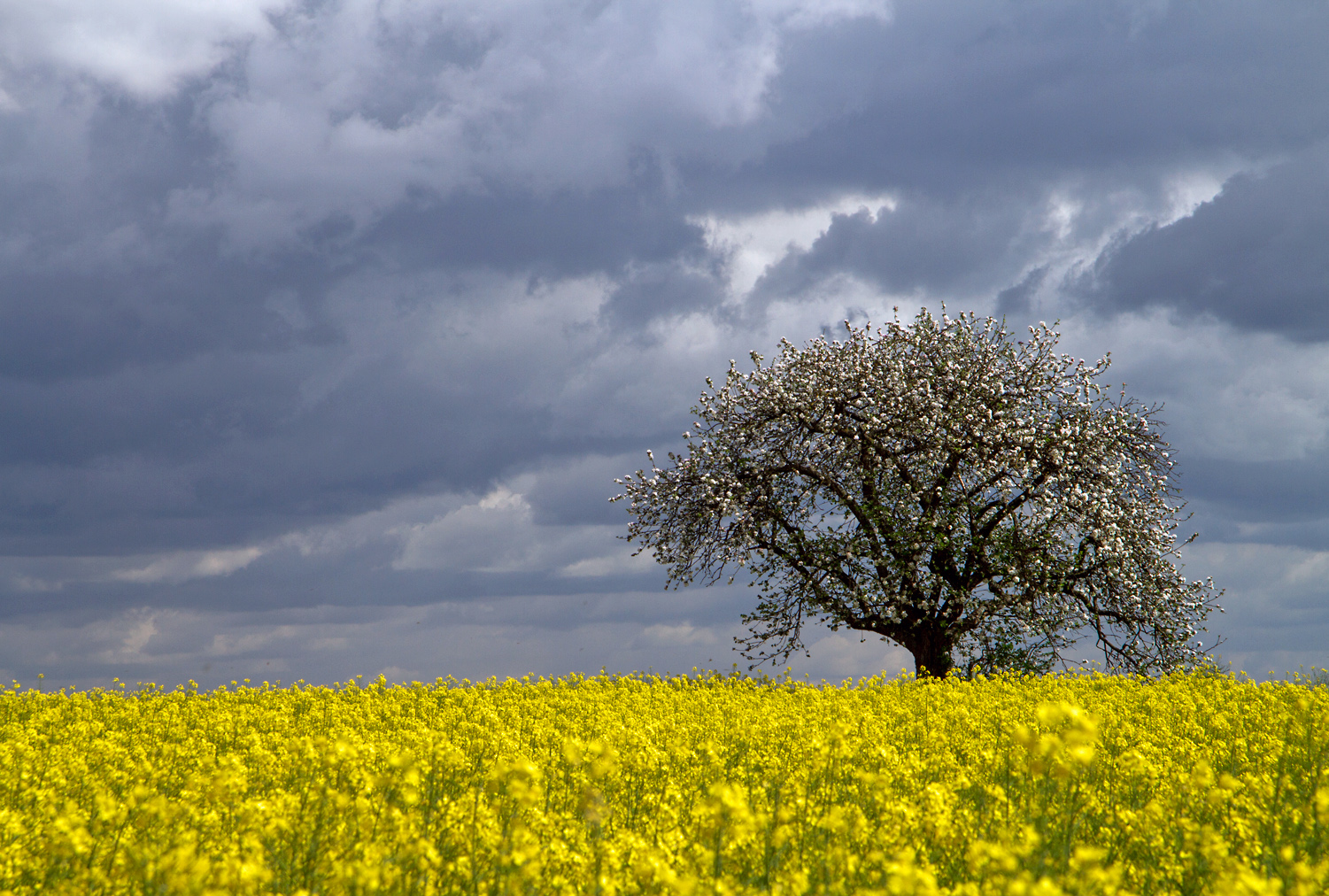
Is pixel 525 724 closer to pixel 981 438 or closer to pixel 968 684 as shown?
pixel 968 684

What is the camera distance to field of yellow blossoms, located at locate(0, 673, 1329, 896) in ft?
17.4

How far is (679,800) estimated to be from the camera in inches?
274

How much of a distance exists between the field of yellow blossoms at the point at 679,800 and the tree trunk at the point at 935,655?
314 inches

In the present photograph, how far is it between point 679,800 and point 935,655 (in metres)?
16.6

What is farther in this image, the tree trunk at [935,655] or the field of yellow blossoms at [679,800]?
the tree trunk at [935,655]

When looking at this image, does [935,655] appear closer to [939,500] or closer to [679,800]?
[939,500]

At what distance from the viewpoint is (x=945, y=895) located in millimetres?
4996

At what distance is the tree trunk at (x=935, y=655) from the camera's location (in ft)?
72.6

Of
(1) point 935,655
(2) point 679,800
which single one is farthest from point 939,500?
(2) point 679,800

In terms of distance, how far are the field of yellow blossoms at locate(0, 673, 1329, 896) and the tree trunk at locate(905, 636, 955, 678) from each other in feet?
26.2

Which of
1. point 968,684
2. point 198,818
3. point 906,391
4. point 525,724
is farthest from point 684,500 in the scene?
point 198,818

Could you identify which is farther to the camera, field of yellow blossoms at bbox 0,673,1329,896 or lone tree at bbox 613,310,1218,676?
lone tree at bbox 613,310,1218,676

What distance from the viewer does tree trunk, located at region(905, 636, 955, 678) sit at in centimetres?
2214

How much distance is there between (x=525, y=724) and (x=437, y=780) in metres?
3.65
